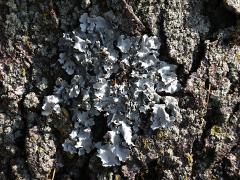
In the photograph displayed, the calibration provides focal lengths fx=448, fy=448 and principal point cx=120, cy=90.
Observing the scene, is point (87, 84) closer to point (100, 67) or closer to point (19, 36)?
point (100, 67)

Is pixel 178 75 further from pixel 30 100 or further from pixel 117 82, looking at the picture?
pixel 30 100

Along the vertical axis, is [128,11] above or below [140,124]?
above

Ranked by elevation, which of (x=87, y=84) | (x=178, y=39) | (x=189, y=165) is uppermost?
(x=178, y=39)

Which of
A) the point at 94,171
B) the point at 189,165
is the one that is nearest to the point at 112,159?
the point at 94,171

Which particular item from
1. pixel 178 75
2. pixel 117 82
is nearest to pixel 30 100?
pixel 117 82
